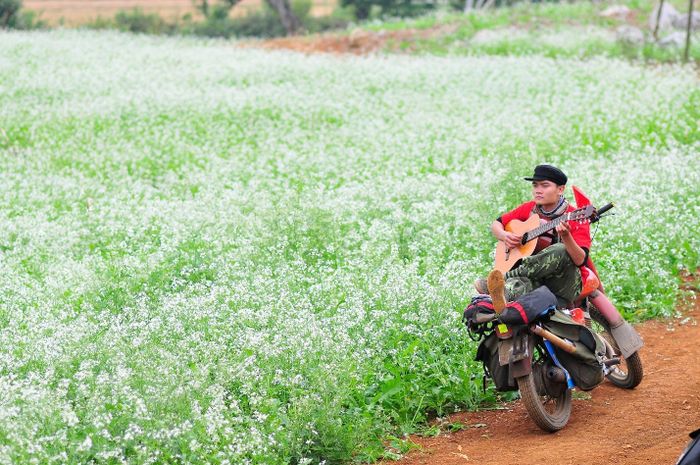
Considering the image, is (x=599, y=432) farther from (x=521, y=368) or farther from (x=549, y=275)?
(x=549, y=275)

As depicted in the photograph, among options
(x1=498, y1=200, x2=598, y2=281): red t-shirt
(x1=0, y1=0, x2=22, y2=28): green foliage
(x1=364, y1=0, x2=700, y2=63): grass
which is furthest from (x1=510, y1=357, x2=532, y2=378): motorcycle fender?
(x1=0, y1=0, x2=22, y2=28): green foliage

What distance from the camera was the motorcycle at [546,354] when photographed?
7137mm

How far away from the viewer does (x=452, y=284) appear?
31.2ft

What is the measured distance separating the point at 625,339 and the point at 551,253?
1324mm

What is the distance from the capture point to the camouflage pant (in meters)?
7.37

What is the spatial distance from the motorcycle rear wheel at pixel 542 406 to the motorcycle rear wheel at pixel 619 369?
805 millimetres

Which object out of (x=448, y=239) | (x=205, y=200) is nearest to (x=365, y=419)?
(x=448, y=239)

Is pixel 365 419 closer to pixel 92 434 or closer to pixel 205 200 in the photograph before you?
pixel 92 434

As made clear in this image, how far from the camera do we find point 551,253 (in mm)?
7371

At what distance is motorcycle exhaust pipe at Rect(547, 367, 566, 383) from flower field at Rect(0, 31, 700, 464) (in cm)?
104

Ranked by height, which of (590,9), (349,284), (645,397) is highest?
(590,9)

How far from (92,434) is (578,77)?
70.5 ft

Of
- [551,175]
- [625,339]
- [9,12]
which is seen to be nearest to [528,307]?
[551,175]

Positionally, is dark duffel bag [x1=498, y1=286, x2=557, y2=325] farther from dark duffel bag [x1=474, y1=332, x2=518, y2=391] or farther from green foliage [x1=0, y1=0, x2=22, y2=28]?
green foliage [x1=0, y1=0, x2=22, y2=28]
